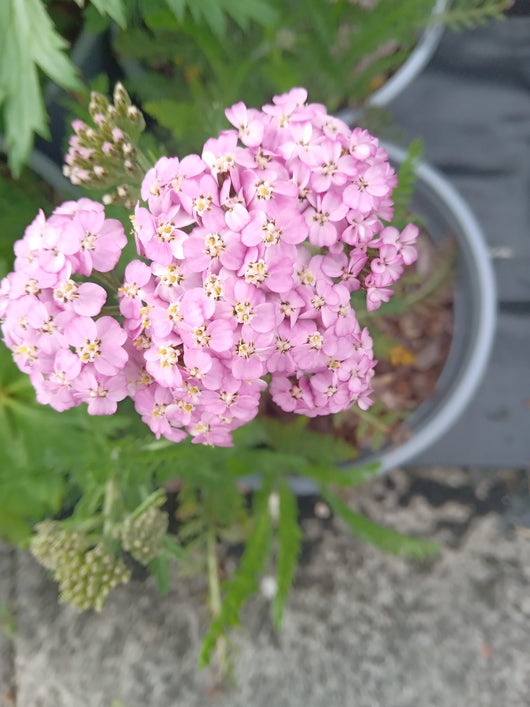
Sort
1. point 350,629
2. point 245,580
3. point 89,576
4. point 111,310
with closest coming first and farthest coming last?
point 111,310, point 89,576, point 245,580, point 350,629

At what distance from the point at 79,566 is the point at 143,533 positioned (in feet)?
0.34

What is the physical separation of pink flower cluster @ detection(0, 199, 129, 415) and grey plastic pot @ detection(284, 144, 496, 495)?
0.70m

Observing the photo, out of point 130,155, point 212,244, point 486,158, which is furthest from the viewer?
point 486,158

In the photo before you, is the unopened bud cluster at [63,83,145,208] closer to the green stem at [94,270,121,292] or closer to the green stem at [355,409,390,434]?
the green stem at [94,270,121,292]

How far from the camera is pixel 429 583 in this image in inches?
57.6

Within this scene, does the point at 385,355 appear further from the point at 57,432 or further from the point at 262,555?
the point at 57,432

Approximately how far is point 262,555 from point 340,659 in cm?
47

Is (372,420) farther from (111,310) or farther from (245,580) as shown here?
Answer: (111,310)

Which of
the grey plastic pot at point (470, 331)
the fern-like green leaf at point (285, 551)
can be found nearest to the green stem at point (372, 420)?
the grey plastic pot at point (470, 331)

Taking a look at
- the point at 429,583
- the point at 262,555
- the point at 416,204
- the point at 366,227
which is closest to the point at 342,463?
the point at 262,555

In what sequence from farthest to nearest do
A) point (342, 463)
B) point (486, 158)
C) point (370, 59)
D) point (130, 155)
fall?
point (486, 158)
point (370, 59)
point (342, 463)
point (130, 155)

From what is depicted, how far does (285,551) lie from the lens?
43.7 inches

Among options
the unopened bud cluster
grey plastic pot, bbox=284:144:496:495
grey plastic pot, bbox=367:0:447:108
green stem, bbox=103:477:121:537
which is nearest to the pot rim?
grey plastic pot, bbox=284:144:496:495

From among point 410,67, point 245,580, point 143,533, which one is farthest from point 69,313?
point 410,67
